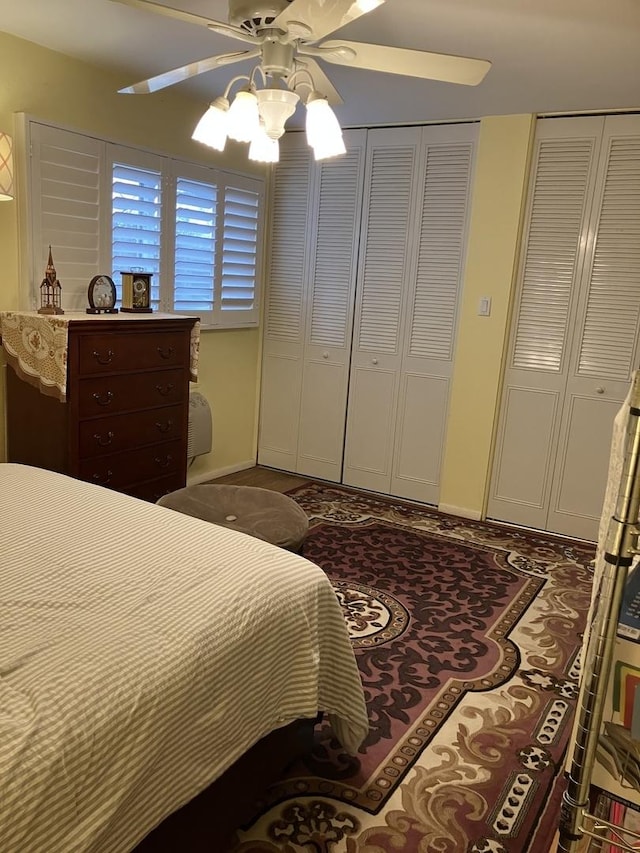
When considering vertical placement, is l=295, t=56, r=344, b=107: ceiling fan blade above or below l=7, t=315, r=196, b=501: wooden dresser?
above

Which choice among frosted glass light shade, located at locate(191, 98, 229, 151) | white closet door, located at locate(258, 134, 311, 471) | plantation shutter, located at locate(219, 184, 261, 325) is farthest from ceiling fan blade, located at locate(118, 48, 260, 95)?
white closet door, located at locate(258, 134, 311, 471)

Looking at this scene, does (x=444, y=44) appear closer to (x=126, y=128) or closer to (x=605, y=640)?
(x=126, y=128)

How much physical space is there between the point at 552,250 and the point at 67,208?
260 cm

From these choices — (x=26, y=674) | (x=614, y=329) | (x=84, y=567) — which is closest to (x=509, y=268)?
(x=614, y=329)

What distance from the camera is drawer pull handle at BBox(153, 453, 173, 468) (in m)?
3.45

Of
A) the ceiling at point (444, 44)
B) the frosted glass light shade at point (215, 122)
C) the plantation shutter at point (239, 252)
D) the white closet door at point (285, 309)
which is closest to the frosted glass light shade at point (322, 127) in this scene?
the frosted glass light shade at point (215, 122)

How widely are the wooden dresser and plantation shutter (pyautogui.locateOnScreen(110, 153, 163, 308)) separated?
21.9 inches

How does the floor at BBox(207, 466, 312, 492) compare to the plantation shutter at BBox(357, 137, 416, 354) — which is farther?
the floor at BBox(207, 466, 312, 492)

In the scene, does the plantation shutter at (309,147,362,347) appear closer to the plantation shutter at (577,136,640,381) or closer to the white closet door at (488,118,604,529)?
the white closet door at (488,118,604,529)

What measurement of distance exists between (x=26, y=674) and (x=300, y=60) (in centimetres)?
176

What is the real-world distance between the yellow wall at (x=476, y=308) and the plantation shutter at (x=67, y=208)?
6.89ft

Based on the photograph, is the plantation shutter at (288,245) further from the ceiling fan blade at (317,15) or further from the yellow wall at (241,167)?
the ceiling fan blade at (317,15)

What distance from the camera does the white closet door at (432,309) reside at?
3.99 metres

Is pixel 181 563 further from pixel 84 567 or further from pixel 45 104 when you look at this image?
pixel 45 104
